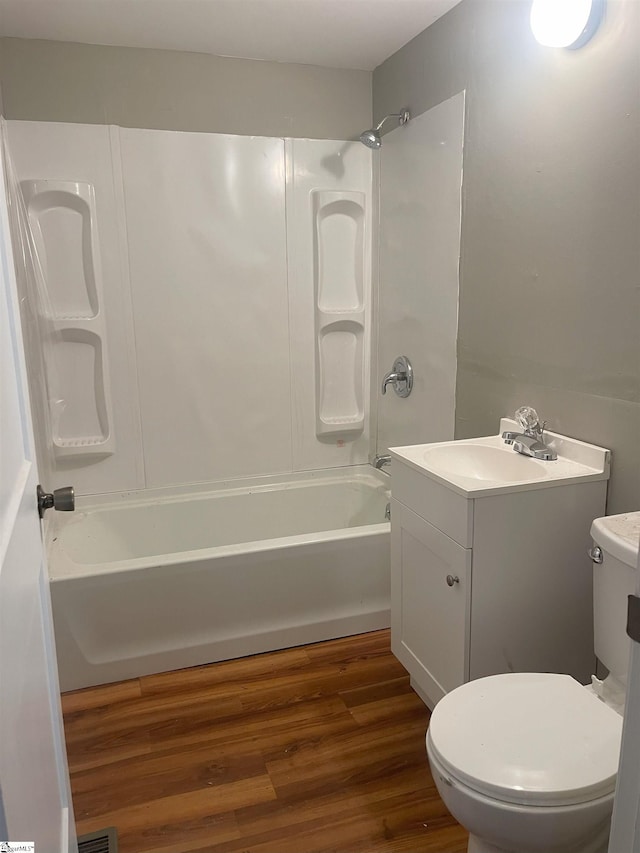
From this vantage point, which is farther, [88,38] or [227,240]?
[227,240]

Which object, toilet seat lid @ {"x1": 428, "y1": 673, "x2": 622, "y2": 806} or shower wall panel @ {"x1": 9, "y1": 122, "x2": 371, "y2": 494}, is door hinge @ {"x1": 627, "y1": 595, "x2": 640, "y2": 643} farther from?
shower wall panel @ {"x1": 9, "y1": 122, "x2": 371, "y2": 494}

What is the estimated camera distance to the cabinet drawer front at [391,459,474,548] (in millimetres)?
1731

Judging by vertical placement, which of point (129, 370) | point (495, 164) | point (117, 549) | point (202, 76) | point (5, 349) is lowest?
point (117, 549)

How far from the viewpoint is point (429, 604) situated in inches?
77.7

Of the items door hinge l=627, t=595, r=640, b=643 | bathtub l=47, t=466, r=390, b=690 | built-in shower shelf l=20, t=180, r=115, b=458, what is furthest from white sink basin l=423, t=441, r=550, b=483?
built-in shower shelf l=20, t=180, r=115, b=458

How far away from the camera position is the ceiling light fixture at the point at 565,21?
5.54 ft

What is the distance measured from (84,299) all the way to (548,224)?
1.91 metres

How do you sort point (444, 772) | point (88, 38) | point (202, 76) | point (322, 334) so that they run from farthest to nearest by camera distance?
point (322, 334) < point (202, 76) < point (88, 38) < point (444, 772)

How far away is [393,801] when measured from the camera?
1754mm

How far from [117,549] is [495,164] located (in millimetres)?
2159

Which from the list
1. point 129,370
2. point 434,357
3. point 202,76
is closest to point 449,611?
point 434,357

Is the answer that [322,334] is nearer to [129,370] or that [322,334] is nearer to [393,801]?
[129,370]

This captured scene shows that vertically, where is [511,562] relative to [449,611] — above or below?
above

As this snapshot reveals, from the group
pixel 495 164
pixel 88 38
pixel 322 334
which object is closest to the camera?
pixel 495 164
